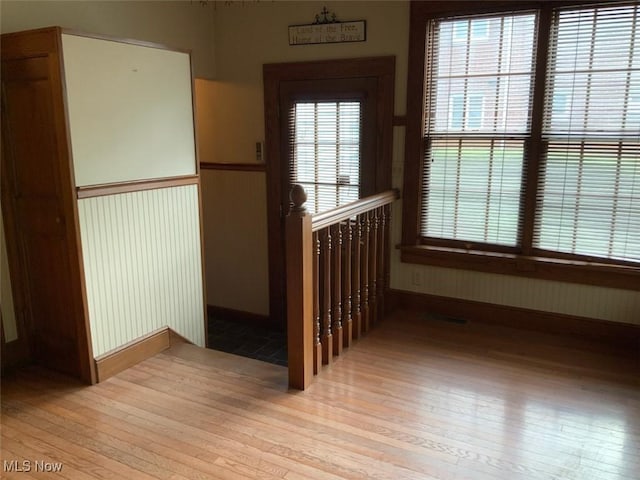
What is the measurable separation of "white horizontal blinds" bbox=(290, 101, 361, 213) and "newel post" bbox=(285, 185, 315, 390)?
4.83 ft

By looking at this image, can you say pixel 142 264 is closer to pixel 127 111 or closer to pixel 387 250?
pixel 127 111

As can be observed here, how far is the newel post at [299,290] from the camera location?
2625 mm

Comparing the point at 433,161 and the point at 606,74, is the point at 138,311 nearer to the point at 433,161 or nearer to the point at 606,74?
the point at 433,161

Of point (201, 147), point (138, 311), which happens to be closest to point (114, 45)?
point (138, 311)

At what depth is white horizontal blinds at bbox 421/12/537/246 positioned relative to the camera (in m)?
3.36

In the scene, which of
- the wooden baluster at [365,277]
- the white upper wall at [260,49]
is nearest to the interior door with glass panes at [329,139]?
the white upper wall at [260,49]

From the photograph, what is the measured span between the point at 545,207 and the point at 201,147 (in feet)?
9.95

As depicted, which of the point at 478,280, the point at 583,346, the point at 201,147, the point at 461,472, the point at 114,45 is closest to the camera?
the point at 461,472

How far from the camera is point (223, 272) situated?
16.4 ft

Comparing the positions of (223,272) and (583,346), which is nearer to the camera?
(583,346)

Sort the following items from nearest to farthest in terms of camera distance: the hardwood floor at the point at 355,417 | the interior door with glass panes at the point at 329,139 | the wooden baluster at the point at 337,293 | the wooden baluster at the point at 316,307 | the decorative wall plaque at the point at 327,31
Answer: the hardwood floor at the point at 355,417 → the wooden baluster at the point at 316,307 → the wooden baluster at the point at 337,293 → the decorative wall plaque at the point at 327,31 → the interior door with glass panes at the point at 329,139

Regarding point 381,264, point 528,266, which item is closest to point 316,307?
point 381,264

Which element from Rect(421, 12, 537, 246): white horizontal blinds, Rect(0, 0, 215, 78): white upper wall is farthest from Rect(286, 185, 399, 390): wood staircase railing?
Rect(0, 0, 215, 78): white upper wall

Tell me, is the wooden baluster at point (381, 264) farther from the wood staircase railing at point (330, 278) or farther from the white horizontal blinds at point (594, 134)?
the white horizontal blinds at point (594, 134)
